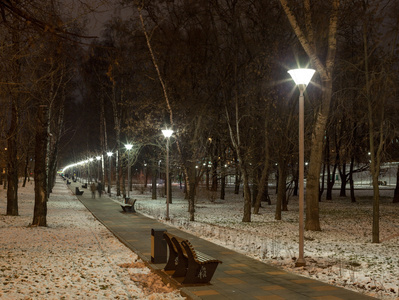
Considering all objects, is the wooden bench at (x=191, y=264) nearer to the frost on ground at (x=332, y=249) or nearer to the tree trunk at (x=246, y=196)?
the frost on ground at (x=332, y=249)

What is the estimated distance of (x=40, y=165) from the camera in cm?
1662

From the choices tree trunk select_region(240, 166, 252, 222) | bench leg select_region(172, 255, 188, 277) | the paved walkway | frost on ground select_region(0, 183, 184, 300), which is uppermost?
tree trunk select_region(240, 166, 252, 222)

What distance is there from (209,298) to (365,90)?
10.4 meters

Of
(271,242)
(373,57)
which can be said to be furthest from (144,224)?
(373,57)

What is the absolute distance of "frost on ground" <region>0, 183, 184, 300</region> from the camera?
752 cm

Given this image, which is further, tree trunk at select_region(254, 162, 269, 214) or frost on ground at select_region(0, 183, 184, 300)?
tree trunk at select_region(254, 162, 269, 214)

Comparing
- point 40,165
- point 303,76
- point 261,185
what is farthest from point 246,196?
point 303,76

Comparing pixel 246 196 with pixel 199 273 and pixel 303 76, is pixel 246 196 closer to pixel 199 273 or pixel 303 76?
pixel 303 76

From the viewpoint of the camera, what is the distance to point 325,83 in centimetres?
1577

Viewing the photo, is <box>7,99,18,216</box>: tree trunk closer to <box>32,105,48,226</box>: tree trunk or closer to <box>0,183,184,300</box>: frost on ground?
<box>32,105,48,226</box>: tree trunk

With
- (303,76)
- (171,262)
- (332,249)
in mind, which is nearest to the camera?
(171,262)

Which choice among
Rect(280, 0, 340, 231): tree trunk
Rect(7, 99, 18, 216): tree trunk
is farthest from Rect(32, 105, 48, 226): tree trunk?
Rect(280, 0, 340, 231): tree trunk

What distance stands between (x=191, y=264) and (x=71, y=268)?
10.5 ft

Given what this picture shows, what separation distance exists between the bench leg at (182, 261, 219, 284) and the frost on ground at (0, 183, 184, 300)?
0.42m
